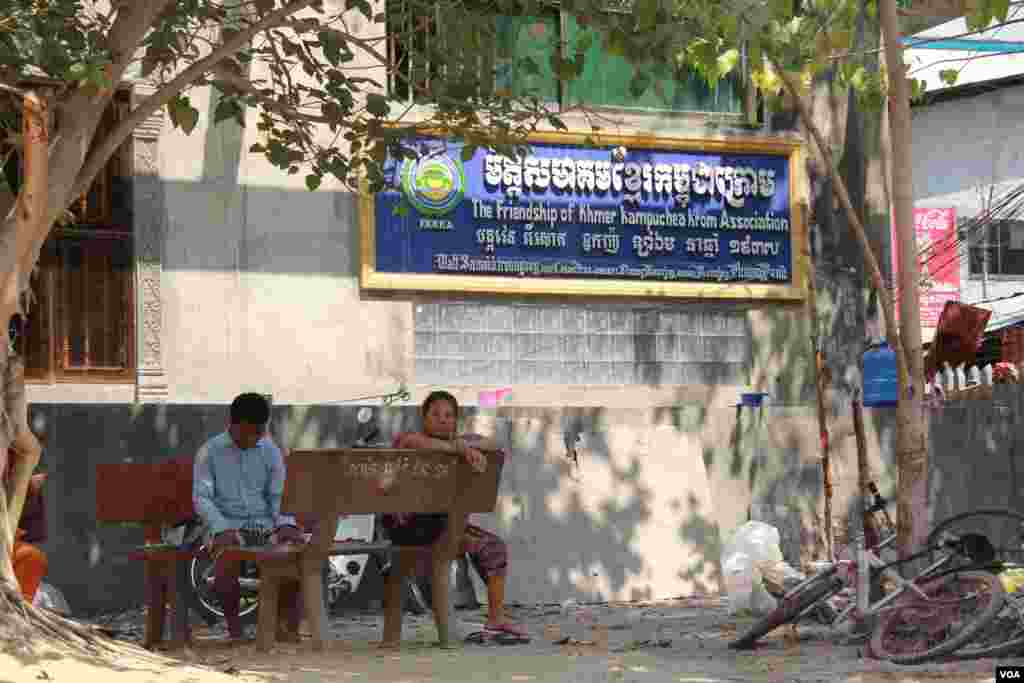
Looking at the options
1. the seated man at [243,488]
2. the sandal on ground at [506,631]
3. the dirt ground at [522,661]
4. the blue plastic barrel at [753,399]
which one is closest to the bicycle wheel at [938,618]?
the dirt ground at [522,661]

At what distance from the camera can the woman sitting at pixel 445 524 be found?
10.3 m

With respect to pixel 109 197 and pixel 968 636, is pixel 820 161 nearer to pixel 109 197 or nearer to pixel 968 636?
pixel 109 197

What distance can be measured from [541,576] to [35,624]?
627 cm

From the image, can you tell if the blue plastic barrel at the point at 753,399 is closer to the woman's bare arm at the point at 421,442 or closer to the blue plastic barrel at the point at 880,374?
the blue plastic barrel at the point at 880,374

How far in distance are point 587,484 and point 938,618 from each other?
17.6 ft

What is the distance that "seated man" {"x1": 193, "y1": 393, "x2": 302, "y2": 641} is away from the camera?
10.2 m

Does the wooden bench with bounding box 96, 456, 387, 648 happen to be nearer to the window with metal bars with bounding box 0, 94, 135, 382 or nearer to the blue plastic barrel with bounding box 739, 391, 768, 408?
the window with metal bars with bounding box 0, 94, 135, 382

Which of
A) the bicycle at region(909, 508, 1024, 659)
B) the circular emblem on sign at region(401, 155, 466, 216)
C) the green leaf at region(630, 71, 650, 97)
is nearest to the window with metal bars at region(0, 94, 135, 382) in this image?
the circular emblem on sign at region(401, 155, 466, 216)

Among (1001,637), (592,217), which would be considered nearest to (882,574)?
(1001,637)

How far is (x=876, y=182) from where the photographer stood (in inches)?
693

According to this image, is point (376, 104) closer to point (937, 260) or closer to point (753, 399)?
point (753, 399)

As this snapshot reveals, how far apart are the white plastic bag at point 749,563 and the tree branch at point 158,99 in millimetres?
4842

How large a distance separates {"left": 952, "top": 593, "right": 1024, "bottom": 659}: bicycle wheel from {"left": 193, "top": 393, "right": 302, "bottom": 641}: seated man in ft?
12.7

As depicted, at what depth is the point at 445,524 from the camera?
33.6ft
